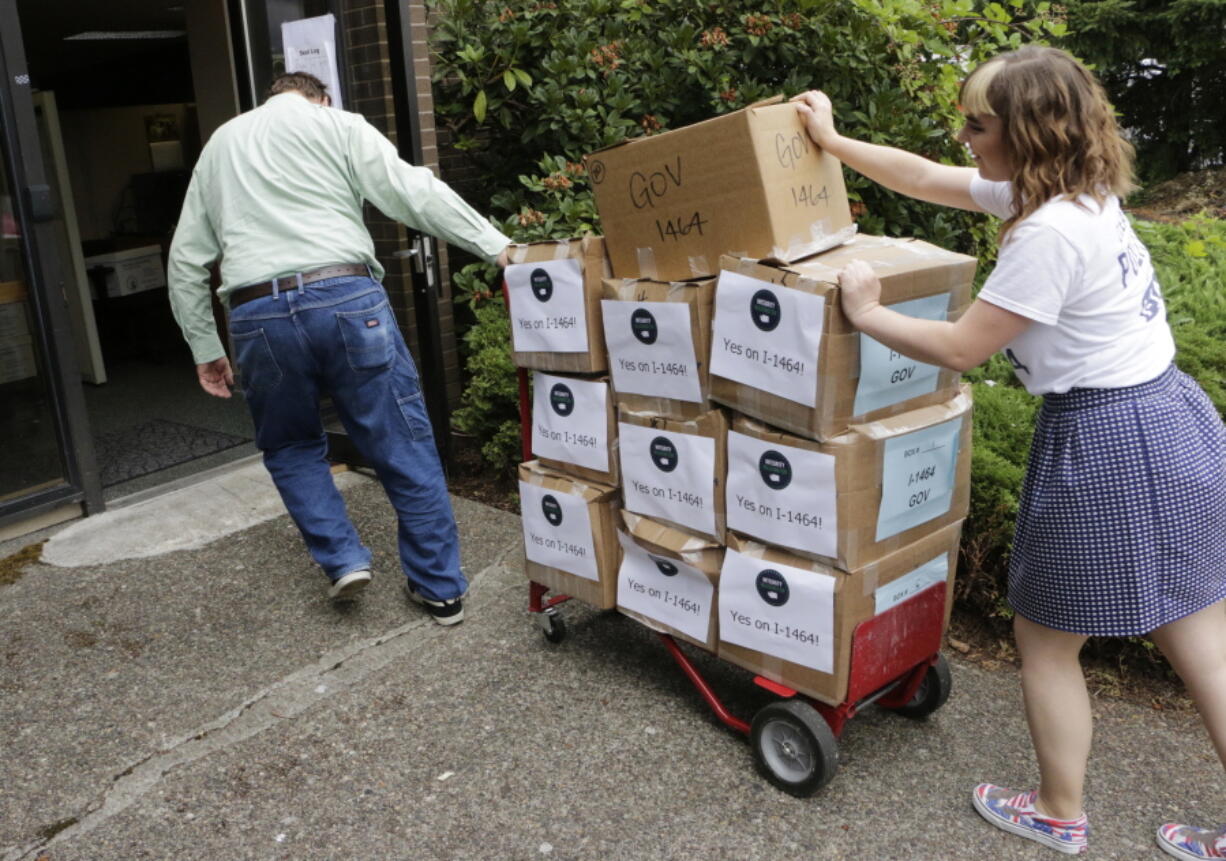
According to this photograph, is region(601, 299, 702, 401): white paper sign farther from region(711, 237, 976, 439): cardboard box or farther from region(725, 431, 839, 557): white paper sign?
region(725, 431, 839, 557): white paper sign

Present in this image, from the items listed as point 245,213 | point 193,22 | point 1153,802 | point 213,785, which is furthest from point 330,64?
point 1153,802

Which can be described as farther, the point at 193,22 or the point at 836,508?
the point at 193,22

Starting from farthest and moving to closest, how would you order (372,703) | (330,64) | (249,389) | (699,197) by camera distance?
1. (330,64)
2. (249,389)
3. (372,703)
4. (699,197)

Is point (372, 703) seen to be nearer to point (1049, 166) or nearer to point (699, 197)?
point (699, 197)

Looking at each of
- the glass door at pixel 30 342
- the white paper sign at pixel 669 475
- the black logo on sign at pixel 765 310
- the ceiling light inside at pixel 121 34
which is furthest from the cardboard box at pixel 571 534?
the ceiling light inside at pixel 121 34

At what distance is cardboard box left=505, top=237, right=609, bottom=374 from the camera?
2936mm

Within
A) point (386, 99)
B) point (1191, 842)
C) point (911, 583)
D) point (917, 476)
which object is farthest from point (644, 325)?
point (386, 99)

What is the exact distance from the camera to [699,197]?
2615 millimetres

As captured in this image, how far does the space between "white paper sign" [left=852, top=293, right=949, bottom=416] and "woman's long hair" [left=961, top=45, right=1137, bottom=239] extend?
42 centimetres

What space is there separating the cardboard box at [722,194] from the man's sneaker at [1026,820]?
4.60ft

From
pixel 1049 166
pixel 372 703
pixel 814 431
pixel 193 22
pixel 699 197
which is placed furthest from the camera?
pixel 193 22

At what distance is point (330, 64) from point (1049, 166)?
355 cm

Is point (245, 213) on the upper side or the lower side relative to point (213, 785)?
upper

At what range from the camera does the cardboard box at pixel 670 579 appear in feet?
9.32
